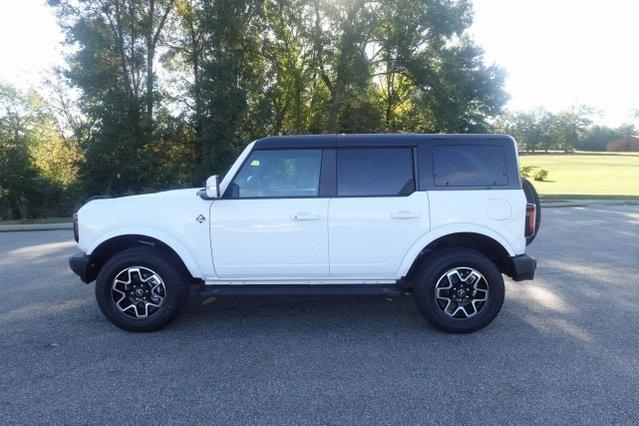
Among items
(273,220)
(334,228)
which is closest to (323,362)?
(334,228)

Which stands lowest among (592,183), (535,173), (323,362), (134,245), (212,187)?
(592,183)

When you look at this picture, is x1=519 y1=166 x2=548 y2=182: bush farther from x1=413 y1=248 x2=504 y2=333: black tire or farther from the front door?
the front door

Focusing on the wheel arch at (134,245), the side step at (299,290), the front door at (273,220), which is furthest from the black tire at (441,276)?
the wheel arch at (134,245)

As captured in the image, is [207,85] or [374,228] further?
[207,85]

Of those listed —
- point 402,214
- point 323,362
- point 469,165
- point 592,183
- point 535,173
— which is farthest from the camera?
point 535,173

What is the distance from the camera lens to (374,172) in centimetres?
Answer: 405

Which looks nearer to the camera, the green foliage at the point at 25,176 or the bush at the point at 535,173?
the green foliage at the point at 25,176

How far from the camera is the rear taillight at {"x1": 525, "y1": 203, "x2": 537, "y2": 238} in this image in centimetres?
403

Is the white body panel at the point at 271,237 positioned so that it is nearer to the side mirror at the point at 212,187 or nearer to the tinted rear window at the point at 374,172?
the side mirror at the point at 212,187

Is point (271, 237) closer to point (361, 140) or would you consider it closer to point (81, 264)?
point (361, 140)

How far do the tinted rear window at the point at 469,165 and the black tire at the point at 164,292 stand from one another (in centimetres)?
274

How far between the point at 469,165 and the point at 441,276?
112cm

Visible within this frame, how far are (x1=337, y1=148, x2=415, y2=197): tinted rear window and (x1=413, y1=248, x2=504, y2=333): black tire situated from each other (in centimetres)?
78

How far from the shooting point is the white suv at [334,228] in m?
3.95
